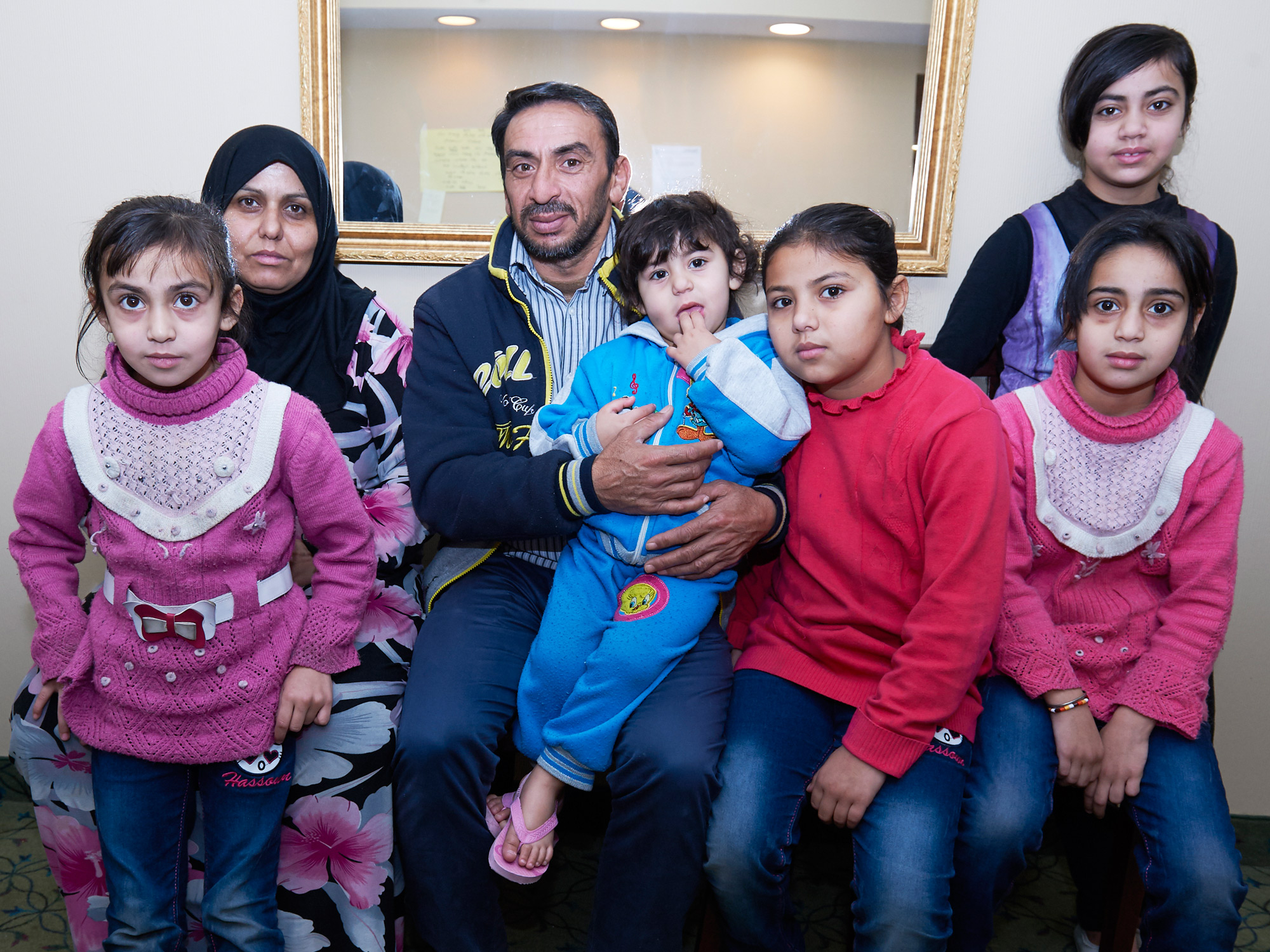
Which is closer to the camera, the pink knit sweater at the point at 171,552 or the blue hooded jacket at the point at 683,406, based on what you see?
the pink knit sweater at the point at 171,552

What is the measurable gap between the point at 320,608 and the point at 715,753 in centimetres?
71

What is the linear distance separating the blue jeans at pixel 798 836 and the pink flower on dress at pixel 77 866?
1.08 m

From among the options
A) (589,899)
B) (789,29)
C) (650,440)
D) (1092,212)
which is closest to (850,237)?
(650,440)

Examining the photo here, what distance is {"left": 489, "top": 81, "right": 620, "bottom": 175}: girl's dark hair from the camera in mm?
1778

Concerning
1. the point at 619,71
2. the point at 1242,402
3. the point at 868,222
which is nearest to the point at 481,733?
the point at 868,222

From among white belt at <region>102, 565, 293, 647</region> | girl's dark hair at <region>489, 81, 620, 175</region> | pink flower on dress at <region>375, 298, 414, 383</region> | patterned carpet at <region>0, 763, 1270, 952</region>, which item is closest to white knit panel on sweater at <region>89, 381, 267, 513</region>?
white belt at <region>102, 565, 293, 647</region>

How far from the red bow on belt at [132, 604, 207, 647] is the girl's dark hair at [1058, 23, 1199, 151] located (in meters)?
2.02

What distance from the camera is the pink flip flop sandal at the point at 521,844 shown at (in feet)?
4.60

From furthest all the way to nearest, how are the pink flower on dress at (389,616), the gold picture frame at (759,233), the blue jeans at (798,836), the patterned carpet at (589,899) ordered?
the gold picture frame at (759,233) → the patterned carpet at (589,899) → the pink flower on dress at (389,616) → the blue jeans at (798,836)

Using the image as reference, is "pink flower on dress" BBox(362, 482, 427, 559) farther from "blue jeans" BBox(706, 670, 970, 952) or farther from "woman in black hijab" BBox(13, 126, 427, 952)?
"blue jeans" BBox(706, 670, 970, 952)

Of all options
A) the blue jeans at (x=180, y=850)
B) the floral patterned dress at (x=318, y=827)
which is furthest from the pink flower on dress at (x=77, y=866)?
the blue jeans at (x=180, y=850)

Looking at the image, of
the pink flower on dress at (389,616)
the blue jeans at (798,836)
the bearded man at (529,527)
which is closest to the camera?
the blue jeans at (798,836)

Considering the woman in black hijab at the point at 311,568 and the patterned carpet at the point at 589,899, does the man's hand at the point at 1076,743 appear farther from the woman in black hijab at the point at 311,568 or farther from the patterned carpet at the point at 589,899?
the woman in black hijab at the point at 311,568

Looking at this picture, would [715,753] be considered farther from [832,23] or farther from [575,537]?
[832,23]
